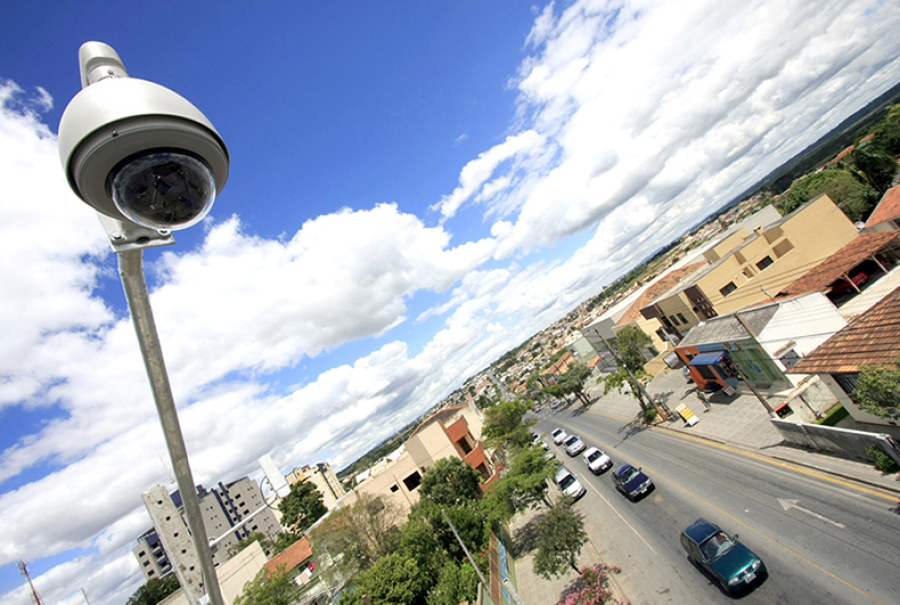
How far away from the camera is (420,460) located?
135 ft

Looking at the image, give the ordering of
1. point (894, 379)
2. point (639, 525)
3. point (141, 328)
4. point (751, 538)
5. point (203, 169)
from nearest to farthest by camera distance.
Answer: point (141, 328), point (203, 169), point (894, 379), point (751, 538), point (639, 525)

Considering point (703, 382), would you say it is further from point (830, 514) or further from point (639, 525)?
point (830, 514)

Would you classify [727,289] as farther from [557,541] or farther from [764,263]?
[557,541]

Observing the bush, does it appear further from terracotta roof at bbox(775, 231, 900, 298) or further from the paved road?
terracotta roof at bbox(775, 231, 900, 298)

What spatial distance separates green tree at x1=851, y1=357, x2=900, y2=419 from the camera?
1230 cm

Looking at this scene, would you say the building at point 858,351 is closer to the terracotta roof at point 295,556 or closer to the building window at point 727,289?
the building window at point 727,289

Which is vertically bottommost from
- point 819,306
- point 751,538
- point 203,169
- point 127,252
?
point 751,538

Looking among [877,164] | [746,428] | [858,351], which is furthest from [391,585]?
[877,164]

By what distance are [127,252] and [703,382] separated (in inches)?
1520

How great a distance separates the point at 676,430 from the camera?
27.9m

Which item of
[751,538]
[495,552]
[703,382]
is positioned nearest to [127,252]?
[751,538]

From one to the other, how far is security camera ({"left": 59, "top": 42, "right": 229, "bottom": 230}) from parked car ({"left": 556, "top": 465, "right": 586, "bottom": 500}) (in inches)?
1072

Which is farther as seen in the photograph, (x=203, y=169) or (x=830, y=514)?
(x=830, y=514)

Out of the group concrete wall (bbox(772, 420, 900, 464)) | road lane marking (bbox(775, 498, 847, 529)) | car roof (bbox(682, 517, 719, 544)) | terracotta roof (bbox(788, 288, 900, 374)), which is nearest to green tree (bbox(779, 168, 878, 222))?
terracotta roof (bbox(788, 288, 900, 374))
